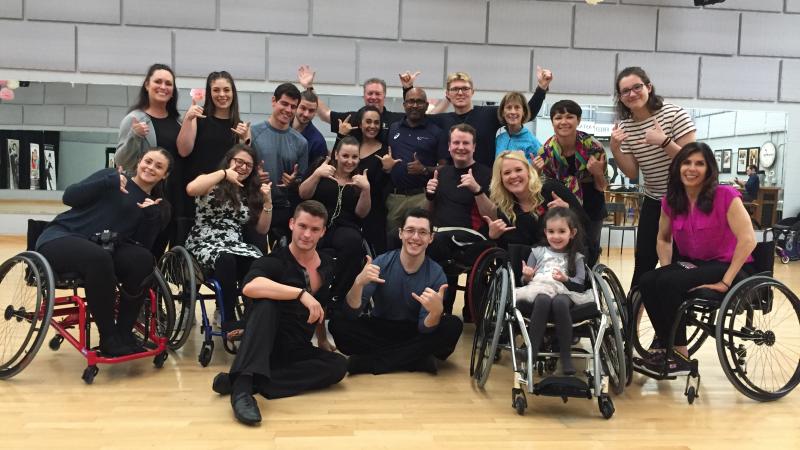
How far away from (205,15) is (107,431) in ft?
17.3

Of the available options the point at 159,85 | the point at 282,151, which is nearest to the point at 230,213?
the point at 282,151

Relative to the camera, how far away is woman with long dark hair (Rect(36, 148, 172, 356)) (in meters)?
2.88

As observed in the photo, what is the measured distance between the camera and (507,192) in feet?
11.3

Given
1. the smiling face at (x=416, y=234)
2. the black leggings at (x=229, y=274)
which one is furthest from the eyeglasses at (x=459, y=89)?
the black leggings at (x=229, y=274)

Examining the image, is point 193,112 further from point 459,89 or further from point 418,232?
point 459,89

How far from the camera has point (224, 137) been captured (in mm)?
3779

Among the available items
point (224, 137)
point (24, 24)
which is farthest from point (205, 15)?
point (224, 137)

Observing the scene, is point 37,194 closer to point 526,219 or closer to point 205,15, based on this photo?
point 205,15

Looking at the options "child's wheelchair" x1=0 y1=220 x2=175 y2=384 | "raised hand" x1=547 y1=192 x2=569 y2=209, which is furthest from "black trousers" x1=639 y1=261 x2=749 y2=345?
"child's wheelchair" x1=0 y1=220 x2=175 y2=384

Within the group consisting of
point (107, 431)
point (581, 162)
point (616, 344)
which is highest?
Result: point (581, 162)

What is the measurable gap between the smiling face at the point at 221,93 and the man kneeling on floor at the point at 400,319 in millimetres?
1386

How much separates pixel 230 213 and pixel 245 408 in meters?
1.35

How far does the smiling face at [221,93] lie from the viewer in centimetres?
372

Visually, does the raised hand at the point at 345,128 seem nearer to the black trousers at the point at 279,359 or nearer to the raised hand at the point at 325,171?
the raised hand at the point at 325,171
